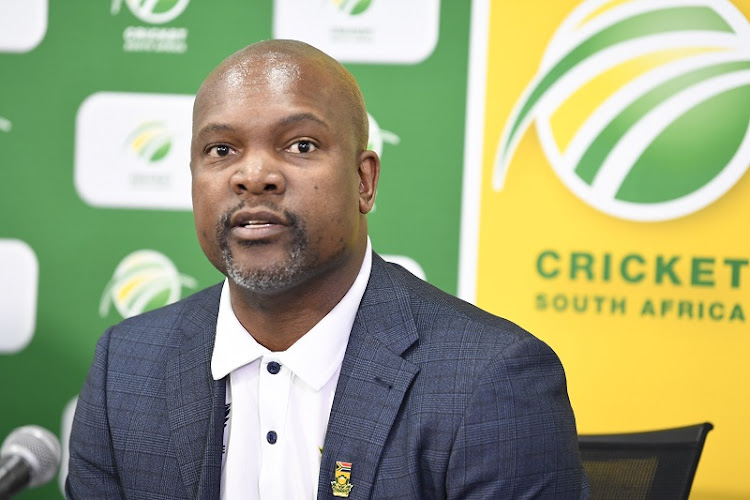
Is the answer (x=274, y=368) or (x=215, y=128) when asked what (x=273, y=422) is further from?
(x=215, y=128)

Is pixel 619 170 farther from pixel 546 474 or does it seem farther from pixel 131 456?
pixel 131 456

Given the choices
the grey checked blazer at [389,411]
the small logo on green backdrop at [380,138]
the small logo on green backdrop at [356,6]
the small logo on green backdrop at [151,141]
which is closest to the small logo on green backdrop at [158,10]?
the small logo on green backdrop at [151,141]

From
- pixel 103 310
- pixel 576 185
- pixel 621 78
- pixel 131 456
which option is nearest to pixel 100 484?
pixel 131 456

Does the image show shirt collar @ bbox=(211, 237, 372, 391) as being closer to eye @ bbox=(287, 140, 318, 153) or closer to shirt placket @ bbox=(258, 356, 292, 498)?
shirt placket @ bbox=(258, 356, 292, 498)

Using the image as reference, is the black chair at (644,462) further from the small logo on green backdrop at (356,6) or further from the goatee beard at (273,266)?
the small logo on green backdrop at (356,6)

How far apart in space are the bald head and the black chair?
0.86 metres

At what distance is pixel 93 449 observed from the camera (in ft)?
5.45

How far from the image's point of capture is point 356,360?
154 cm

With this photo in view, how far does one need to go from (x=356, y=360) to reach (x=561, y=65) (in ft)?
4.72

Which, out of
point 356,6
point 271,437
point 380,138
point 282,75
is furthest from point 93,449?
point 356,6

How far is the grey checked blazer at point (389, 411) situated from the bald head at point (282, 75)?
33 centimetres

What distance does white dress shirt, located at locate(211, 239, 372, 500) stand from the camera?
1.51 meters

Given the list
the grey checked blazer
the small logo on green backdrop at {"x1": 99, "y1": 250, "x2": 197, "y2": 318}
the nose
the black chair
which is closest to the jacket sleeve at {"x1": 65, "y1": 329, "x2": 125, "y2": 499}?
the grey checked blazer

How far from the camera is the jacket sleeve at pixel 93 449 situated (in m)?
1.65
